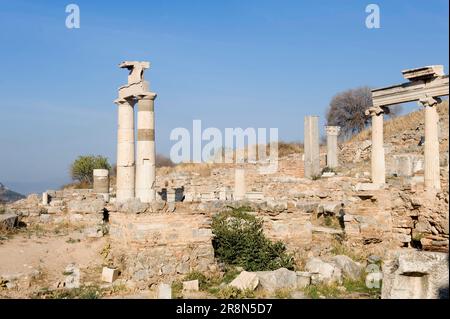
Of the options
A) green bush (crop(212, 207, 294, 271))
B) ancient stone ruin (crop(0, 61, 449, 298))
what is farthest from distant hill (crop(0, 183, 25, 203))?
green bush (crop(212, 207, 294, 271))

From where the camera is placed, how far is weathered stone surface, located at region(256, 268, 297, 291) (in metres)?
10.3

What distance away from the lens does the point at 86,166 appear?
41906 mm

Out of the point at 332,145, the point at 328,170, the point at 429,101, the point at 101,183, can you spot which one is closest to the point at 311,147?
the point at 328,170

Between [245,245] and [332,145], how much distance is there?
18964 millimetres

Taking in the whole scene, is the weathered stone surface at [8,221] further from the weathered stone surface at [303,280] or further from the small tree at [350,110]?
the small tree at [350,110]

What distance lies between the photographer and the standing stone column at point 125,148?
1480 cm

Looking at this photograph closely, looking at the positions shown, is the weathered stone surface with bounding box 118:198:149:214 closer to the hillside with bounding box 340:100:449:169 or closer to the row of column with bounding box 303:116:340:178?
the hillside with bounding box 340:100:449:169

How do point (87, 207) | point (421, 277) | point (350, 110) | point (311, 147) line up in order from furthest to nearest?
point (350, 110) → point (311, 147) → point (87, 207) → point (421, 277)

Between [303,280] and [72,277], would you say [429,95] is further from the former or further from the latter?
[72,277]

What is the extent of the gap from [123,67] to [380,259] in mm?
8181

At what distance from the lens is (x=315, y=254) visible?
13.3 metres

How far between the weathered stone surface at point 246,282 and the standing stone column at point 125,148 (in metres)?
5.43
